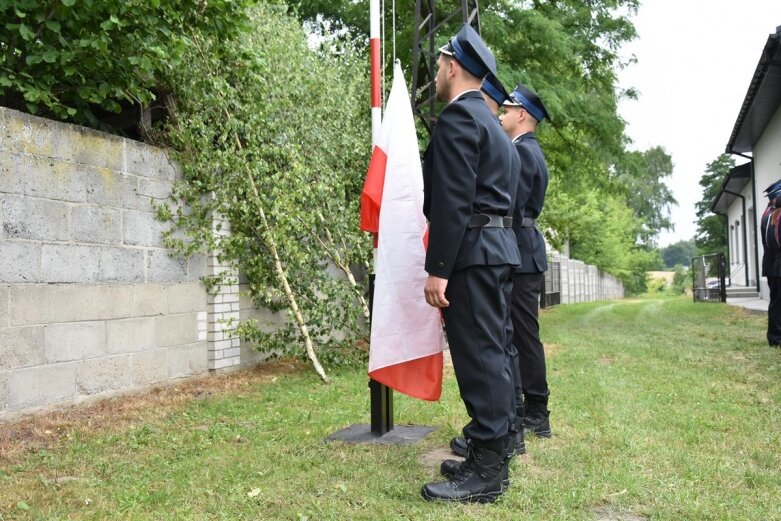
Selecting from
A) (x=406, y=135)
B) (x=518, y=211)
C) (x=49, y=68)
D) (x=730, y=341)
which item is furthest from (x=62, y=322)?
(x=730, y=341)

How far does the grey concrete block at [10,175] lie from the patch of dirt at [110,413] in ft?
5.01

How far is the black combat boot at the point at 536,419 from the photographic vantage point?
422 centimetres

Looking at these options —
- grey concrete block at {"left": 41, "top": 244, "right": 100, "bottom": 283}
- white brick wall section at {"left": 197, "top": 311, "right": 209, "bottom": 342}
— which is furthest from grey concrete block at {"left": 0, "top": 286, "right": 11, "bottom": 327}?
white brick wall section at {"left": 197, "top": 311, "right": 209, "bottom": 342}

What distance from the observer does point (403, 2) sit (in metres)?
11.1

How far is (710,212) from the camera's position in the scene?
41125mm

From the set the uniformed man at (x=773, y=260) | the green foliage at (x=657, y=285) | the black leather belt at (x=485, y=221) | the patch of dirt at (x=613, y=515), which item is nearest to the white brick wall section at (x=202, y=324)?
the black leather belt at (x=485, y=221)

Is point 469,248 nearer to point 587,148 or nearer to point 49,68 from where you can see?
point 49,68

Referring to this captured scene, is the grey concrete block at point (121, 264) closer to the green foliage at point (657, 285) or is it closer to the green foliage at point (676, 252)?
the green foliage at point (657, 285)

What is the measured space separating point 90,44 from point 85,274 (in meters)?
1.65

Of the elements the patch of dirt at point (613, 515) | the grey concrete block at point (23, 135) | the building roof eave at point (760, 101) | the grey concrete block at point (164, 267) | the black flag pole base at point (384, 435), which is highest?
the building roof eave at point (760, 101)

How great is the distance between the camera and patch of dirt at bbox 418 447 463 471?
147 inches

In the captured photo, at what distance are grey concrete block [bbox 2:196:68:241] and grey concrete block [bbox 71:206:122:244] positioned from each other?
4.2 inches

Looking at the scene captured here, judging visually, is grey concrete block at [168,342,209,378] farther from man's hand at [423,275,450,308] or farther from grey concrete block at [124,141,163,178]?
man's hand at [423,275,450,308]

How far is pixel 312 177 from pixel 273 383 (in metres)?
2.16
